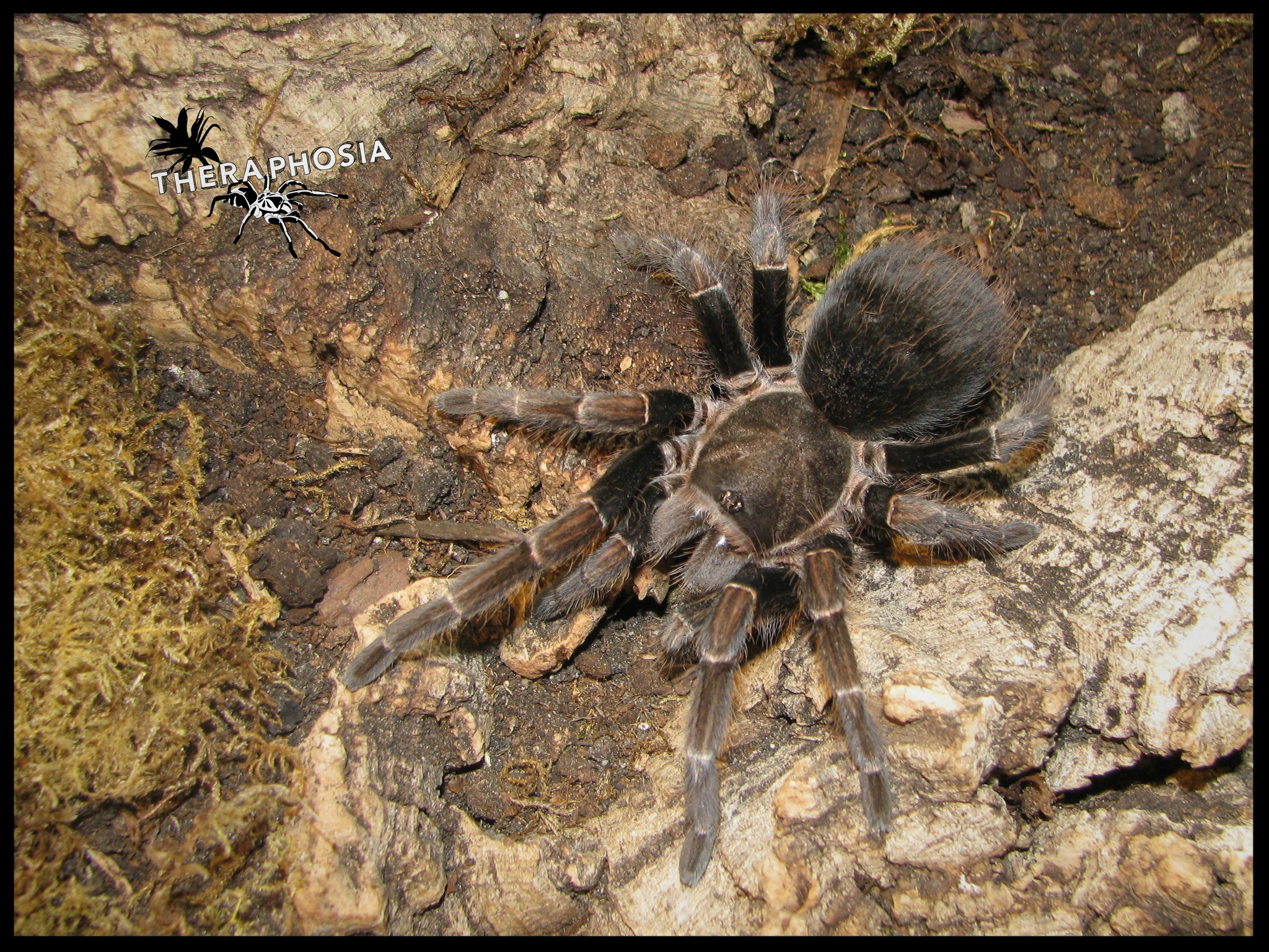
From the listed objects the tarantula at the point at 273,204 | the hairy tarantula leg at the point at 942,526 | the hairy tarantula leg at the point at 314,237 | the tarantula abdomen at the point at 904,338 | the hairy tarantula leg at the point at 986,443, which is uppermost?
the tarantula at the point at 273,204

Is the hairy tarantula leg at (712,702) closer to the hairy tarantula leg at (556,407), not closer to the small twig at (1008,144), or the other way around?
the hairy tarantula leg at (556,407)

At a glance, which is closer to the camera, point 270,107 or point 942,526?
point 270,107

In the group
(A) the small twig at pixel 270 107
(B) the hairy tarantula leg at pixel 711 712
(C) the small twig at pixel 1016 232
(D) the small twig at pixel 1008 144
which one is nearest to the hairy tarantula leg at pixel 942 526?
(B) the hairy tarantula leg at pixel 711 712

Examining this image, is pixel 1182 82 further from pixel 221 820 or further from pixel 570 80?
pixel 221 820

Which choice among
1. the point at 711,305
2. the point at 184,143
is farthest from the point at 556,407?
the point at 184,143

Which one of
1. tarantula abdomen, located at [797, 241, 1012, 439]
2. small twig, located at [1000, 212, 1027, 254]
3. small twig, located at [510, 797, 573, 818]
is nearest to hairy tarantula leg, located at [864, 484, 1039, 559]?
tarantula abdomen, located at [797, 241, 1012, 439]

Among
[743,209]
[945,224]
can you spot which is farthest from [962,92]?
[743,209]

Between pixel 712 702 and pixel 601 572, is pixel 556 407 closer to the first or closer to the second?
pixel 601 572
